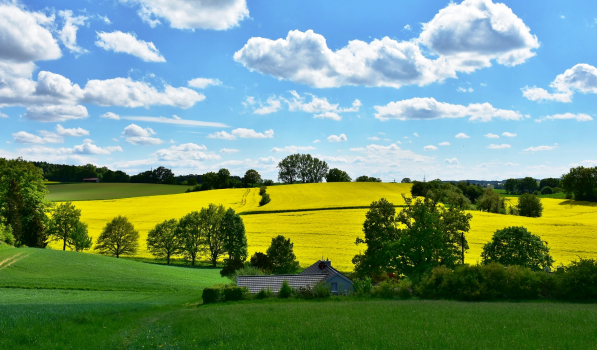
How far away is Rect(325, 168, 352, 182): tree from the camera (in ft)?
460

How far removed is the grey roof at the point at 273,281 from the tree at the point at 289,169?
106 meters

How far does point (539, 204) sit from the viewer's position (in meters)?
82.4

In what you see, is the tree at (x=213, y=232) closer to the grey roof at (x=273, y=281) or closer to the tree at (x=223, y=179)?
the grey roof at (x=273, y=281)

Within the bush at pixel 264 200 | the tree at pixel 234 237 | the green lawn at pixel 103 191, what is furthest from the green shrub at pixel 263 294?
the green lawn at pixel 103 191

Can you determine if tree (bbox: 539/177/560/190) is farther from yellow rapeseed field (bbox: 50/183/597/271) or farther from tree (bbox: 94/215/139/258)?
tree (bbox: 94/215/139/258)

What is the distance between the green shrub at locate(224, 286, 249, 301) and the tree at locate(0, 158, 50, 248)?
38.4 m

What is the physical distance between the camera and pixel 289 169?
138 meters

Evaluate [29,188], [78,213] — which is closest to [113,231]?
[78,213]

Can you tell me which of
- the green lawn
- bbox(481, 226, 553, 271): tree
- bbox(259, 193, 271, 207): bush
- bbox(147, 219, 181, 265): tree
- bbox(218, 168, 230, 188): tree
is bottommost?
bbox(147, 219, 181, 265): tree

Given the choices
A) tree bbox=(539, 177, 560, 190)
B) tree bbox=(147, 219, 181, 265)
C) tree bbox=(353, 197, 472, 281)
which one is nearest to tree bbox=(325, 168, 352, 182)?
tree bbox=(539, 177, 560, 190)

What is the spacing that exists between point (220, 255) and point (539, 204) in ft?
218

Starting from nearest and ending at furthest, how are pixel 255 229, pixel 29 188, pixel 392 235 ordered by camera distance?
pixel 392 235 → pixel 29 188 → pixel 255 229

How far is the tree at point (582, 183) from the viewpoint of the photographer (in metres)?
92.8

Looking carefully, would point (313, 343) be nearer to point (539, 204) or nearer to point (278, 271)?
point (278, 271)
